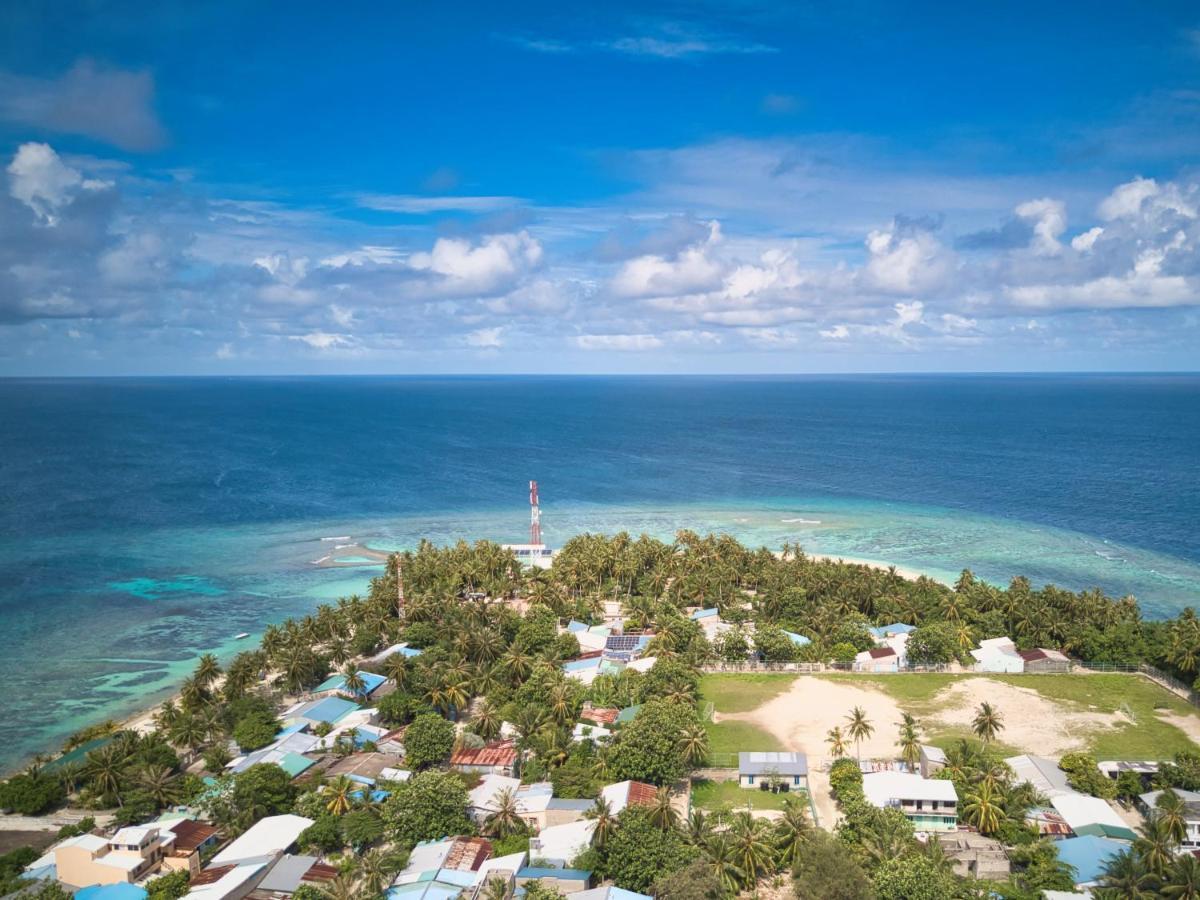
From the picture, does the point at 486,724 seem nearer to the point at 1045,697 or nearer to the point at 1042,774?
the point at 1042,774

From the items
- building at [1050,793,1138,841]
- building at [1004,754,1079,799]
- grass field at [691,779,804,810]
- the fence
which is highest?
building at [1050,793,1138,841]

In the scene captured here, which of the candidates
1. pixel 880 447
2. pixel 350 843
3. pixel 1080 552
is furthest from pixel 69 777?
pixel 880 447

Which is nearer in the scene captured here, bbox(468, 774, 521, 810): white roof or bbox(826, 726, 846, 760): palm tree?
bbox(468, 774, 521, 810): white roof

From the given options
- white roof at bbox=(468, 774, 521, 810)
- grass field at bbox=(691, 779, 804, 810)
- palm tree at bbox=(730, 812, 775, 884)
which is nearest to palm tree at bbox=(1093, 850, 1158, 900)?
palm tree at bbox=(730, 812, 775, 884)

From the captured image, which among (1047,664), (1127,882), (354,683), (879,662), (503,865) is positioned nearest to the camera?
(1127,882)

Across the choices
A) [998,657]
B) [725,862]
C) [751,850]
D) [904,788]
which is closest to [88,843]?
[725,862]

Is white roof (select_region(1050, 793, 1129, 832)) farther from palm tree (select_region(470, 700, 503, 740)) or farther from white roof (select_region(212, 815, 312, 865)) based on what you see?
white roof (select_region(212, 815, 312, 865))

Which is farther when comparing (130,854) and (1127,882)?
(130,854)
